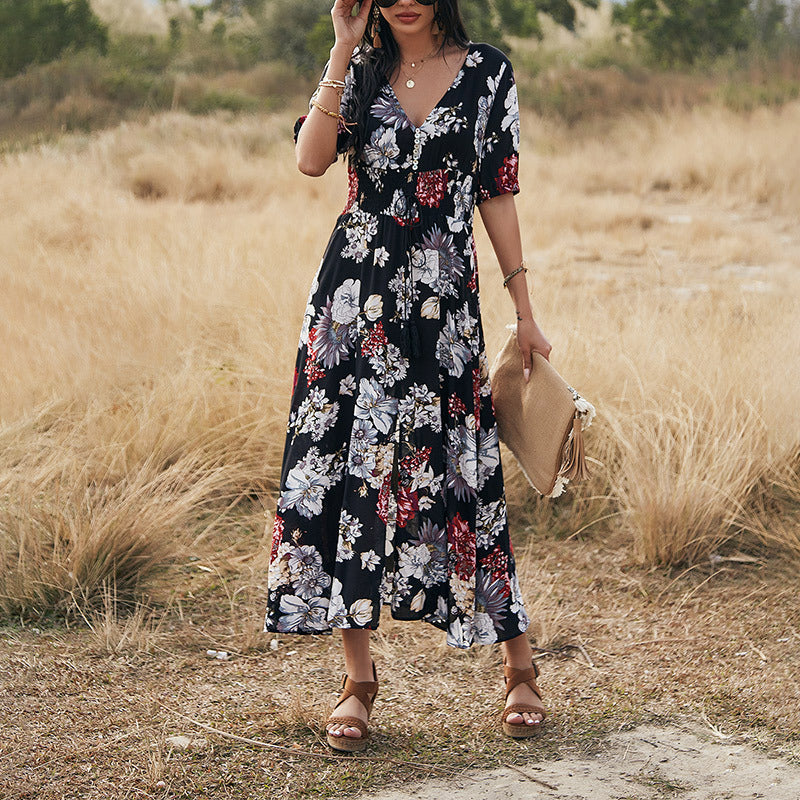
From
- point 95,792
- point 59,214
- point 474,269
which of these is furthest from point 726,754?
point 59,214

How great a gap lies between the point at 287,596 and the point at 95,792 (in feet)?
1.92

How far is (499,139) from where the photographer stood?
239cm

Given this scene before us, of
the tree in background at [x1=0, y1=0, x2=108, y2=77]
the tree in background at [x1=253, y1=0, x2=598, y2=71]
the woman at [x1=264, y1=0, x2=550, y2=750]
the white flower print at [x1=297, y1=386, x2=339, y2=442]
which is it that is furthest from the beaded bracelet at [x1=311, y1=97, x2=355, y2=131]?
the tree in background at [x1=0, y1=0, x2=108, y2=77]

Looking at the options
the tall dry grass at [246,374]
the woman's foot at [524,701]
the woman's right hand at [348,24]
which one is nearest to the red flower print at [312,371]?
the woman's right hand at [348,24]

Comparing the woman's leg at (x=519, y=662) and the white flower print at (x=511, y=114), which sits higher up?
the white flower print at (x=511, y=114)

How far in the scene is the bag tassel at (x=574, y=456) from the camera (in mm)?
2410

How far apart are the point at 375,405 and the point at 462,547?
391 millimetres

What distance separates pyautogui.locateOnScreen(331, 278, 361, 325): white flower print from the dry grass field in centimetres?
99

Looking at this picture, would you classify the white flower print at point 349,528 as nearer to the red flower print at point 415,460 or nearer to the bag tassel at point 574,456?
the red flower print at point 415,460

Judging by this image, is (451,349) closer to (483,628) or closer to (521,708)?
(483,628)

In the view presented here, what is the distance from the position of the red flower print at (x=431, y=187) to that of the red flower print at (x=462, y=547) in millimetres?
712

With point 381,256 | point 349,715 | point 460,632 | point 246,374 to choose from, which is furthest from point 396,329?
point 246,374

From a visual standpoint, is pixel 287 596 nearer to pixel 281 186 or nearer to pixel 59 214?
pixel 59 214

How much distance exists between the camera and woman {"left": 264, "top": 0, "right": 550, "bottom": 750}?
7.74ft
